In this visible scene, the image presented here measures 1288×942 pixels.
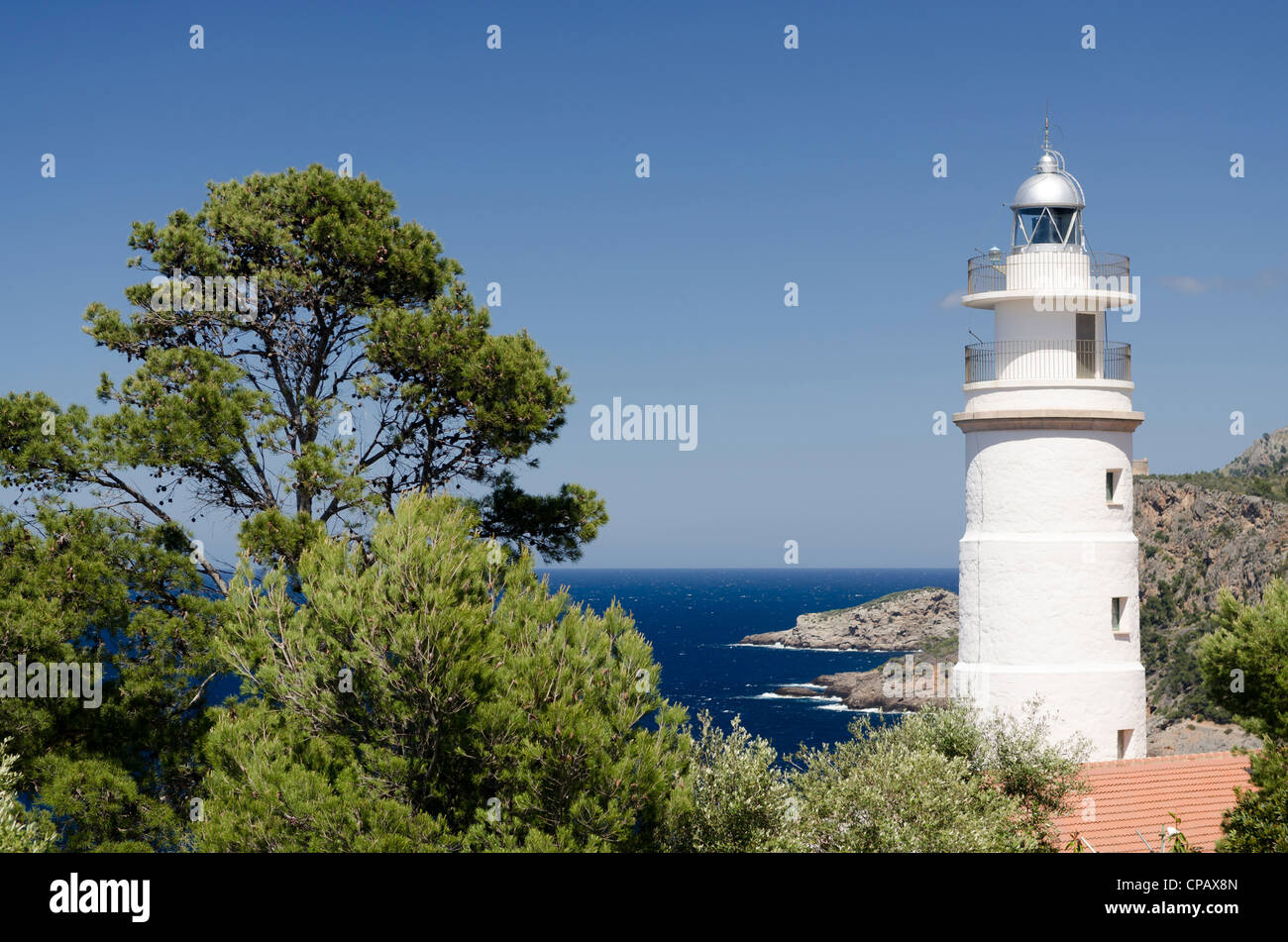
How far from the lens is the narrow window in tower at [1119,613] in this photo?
23.0m

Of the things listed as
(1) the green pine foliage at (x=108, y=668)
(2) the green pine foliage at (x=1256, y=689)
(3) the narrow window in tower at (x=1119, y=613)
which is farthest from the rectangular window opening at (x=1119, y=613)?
(1) the green pine foliage at (x=108, y=668)

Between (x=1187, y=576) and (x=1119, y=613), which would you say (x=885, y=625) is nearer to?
(x=1187, y=576)

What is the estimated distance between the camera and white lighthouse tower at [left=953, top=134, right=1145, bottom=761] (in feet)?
74.3

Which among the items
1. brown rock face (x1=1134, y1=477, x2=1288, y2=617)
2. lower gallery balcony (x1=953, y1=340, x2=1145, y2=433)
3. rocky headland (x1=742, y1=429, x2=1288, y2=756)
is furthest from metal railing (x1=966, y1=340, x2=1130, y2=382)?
brown rock face (x1=1134, y1=477, x2=1288, y2=617)

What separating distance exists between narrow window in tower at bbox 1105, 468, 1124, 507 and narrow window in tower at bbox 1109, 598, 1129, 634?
6.41 ft

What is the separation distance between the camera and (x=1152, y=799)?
20.4m

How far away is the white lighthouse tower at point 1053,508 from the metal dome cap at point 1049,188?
3.15 ft

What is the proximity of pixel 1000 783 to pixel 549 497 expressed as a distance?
9577 millimetres

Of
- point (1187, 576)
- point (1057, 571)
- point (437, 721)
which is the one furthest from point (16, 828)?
point (1187, 576)

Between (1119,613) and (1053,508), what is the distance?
2.58m

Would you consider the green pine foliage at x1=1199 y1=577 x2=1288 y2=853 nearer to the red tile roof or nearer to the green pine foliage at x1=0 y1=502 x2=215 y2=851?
the red tile roof

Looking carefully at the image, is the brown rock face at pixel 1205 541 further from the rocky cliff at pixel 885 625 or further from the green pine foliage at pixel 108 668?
the green pine foliage at pixel 108 668
